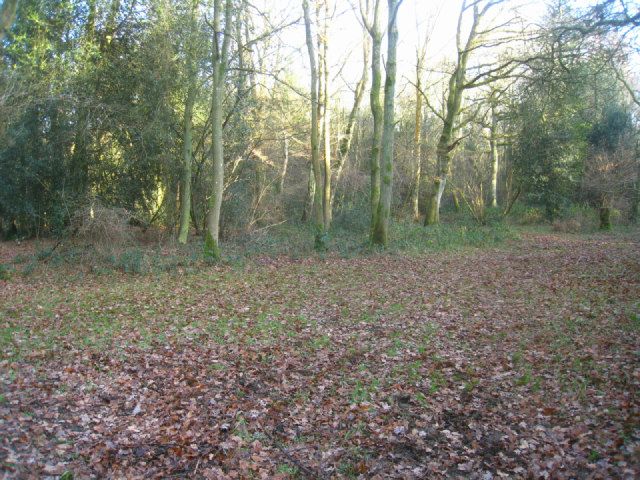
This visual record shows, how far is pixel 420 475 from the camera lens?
15.6 feet

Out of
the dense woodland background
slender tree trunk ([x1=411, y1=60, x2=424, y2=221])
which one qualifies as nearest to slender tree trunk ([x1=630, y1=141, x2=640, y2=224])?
the dense woodland background

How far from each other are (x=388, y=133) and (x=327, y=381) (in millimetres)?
11660

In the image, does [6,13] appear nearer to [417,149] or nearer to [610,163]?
[417,149]

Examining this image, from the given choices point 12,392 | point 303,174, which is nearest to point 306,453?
point 12,392

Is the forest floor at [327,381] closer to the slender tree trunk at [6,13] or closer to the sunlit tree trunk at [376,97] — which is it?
the slender tree trunk at [6,13]

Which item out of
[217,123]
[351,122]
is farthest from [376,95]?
[351,122]

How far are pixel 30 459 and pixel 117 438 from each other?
0.90 meters

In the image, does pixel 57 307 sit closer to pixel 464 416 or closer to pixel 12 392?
pixel 12 392

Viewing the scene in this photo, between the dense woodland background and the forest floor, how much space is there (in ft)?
18.4

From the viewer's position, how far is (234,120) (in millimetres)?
20031

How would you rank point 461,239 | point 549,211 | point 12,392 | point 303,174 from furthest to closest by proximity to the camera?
1. point 303,174
2. point 549,211
3. point 461,239
4. point 12,392

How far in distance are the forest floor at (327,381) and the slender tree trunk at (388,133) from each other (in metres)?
5.58

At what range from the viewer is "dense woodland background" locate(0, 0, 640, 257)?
49.2 ft

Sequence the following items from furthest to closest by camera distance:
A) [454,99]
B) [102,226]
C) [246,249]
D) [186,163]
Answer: [454,99]
[186,163]
[246,249]
[102,226]
